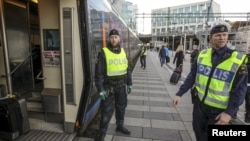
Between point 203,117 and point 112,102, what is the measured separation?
1.65m

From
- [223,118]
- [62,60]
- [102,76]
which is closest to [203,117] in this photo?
[223,118]

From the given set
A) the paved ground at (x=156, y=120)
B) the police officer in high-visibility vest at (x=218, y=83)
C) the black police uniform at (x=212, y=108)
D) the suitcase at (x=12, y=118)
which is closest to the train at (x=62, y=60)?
the suitcase at (x=12, y=118)

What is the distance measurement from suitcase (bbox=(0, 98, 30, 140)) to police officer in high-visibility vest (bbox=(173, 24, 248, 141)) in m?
2.93

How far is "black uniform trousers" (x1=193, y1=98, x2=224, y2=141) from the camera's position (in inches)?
101

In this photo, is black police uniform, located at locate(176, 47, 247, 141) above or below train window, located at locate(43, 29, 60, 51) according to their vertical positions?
below

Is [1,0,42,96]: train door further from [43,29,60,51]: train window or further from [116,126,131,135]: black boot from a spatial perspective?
[116,126,131,135]: black boot

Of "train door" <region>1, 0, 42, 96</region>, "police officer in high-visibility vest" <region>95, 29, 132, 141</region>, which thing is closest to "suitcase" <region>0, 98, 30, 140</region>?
"train door" <region>1, 0, 42, 96</region>

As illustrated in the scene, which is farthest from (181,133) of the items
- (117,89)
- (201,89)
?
(201,89)

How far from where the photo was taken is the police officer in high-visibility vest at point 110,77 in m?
3.62

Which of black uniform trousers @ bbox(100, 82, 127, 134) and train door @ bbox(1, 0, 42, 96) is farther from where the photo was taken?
train door @ bbox(1, 0, 42, 96)

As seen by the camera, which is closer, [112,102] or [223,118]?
[223,118]

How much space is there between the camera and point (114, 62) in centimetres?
368

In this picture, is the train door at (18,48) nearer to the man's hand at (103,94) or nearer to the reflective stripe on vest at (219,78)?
the man's hand at (103,94)

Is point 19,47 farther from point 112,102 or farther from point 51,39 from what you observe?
point 112,102
